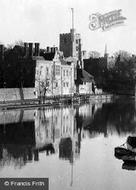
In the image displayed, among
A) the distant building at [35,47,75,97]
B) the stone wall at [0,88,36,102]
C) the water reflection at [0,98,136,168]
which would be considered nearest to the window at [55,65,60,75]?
the distant building at [35,47,75,97]

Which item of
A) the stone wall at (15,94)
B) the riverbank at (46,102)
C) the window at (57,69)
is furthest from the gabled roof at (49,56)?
the stone wall at (15,94)

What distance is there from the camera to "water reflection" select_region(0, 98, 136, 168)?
74.9 ft

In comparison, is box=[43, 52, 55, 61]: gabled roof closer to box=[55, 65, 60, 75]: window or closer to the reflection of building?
box=[55, 65, 60, 75]: window

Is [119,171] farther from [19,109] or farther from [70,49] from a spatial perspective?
[70,49]

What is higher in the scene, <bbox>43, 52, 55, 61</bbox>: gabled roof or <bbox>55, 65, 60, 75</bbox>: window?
<bbox>43, 52, 55, 61</bbox>: gabled roof

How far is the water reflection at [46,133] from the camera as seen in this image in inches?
899

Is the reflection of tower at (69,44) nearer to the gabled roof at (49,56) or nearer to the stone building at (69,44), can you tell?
the stone building at (69,44)

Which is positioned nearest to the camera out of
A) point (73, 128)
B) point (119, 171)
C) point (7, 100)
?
point (119, 171)

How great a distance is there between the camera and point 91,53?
455 feet

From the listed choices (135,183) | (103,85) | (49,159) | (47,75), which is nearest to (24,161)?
(49,159)

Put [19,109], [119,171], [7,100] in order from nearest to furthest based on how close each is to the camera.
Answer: [119,171], [19,109], [7,100]

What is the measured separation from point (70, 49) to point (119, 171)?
73904 mm

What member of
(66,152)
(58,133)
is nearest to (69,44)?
(58,133)

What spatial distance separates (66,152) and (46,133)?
7751mm
